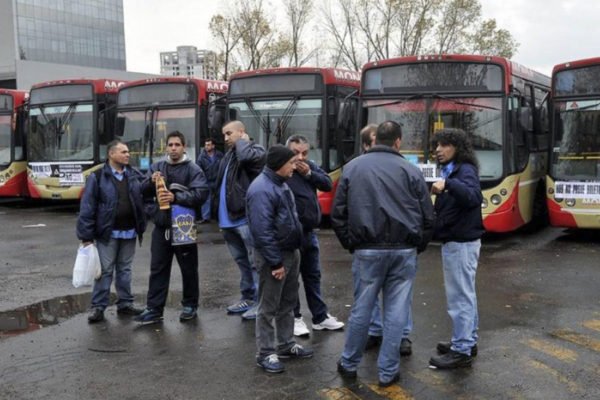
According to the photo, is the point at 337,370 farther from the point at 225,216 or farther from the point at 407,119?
the point at 407,119

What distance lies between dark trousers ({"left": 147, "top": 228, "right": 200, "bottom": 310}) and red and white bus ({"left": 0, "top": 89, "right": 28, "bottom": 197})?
12917 mm

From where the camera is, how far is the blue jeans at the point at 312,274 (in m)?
5.93

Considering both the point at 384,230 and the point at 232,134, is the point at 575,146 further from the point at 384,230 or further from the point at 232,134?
the point at 384,230

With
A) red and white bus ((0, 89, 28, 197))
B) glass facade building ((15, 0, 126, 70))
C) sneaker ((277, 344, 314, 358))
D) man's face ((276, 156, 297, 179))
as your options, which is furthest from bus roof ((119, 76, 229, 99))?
glass facade building ((15, 0, 126, 70))

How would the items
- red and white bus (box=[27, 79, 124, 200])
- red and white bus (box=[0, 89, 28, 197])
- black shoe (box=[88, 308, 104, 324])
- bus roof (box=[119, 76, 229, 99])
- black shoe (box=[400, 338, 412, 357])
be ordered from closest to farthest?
1. black shoe (box=[400, 338, 412, 357])
2. black shoe (box=[88, 308, 104, 324])
3. bus roof (box=[119, 76, 229, 99])
4. red and white bus (box=[27, 79, 124, 200])
5. red and white bus (box=[0, 89, 28, 197])

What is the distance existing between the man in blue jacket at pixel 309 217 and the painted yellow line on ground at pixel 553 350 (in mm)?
1677

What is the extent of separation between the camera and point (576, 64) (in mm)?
10938

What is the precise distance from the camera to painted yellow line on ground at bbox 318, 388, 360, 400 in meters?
4.56

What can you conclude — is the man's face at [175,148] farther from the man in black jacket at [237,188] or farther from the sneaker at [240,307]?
the sneaker at [240,307]

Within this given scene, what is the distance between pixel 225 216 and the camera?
21.6 ft

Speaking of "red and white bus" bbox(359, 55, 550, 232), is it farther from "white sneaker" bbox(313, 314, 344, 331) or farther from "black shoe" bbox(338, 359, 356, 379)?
"black shoe" bbox(338, 359, 356, 379)

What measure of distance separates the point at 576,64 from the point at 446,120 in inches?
90.3

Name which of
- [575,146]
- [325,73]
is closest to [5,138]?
[325,73]

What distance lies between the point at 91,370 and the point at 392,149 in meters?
2.88
